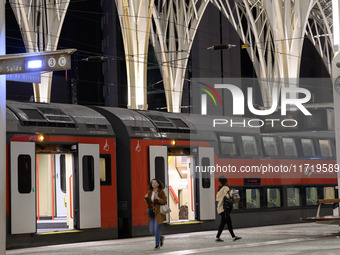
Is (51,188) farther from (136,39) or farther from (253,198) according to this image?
(136,39)

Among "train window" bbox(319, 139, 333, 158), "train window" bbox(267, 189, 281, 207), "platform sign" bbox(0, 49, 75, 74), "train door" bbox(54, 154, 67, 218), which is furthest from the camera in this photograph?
"train window" bbox(319, 139, 333, 158)

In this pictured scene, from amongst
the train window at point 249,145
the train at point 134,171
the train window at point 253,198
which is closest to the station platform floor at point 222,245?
the train at point 134,171

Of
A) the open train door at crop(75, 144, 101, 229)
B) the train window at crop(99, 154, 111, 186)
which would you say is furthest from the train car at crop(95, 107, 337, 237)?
the open train door at crop(75, 144, 101, 229)

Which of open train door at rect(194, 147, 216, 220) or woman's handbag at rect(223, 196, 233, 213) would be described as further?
open train door at rect(194, 147, 216, 220)

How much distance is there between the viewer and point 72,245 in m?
19.2

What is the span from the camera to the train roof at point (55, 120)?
19.0 meters

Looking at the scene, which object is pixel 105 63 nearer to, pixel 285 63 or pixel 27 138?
pixel 285 63

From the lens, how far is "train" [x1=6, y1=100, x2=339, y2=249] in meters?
18.9

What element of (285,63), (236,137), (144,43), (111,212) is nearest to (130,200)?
(111,212)

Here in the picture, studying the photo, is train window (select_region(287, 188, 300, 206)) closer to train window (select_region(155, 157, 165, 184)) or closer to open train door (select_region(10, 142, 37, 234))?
train window (select_region(155, 157, 165, 184))

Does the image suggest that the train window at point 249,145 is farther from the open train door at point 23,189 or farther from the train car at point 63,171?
the open train door at point 23,189

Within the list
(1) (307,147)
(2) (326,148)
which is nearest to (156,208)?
(1) (307,147)

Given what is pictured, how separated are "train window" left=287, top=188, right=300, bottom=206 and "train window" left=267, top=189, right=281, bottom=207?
2.17ft

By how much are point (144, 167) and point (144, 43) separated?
47.8 ft
